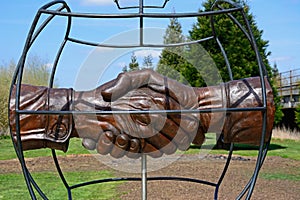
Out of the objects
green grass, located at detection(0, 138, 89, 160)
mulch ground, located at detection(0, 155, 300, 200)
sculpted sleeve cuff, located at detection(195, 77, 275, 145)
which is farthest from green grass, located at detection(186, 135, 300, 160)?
sculpted sleeve cuff, located at detection(195, 77, 275, 145)

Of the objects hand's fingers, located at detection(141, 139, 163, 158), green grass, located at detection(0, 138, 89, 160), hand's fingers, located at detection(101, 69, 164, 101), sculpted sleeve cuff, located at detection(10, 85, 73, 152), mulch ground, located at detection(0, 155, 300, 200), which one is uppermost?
hand's fingers, located at detection(101, 69, 164, 101)

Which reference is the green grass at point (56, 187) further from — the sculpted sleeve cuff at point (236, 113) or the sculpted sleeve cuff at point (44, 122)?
the sculpted sleeve cuff at point (236, 113)

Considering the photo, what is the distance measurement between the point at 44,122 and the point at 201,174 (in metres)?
5.61

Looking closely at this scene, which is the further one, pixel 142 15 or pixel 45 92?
pixel 45 92

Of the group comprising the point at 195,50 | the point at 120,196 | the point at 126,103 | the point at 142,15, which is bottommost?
the point at 120,196

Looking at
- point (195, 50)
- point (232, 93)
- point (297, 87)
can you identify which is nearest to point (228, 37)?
point (195, 50)

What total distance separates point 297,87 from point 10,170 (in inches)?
338

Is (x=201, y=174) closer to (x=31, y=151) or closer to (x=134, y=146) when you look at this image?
(x=31, y=151)

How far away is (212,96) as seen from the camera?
1.57 m

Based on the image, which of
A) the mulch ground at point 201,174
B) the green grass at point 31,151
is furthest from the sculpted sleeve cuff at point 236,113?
the green grass at point 31,151

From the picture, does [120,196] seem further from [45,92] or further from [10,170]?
[45,92]

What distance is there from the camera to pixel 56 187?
233 inches

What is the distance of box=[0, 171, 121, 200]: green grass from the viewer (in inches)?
213

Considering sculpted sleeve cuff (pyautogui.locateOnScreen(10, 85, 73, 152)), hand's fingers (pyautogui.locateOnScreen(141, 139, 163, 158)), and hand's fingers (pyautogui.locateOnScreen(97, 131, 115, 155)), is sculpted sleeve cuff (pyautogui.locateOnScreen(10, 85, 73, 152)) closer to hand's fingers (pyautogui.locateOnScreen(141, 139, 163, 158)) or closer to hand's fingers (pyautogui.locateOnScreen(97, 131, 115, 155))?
hand's fingers (pyautogui.locateOnScreen(97, 131, 115, 155))
